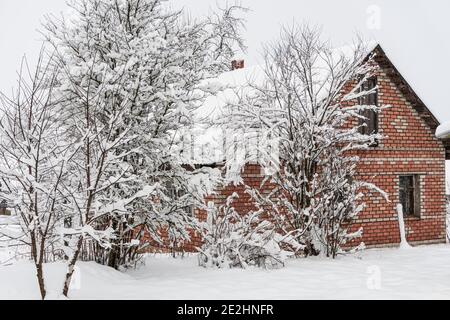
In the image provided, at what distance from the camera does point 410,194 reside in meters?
15.5

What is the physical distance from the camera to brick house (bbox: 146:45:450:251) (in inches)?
562

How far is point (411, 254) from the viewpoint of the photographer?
12078 millimetres

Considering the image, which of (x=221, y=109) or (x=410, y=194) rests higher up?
(x=221, y=109)

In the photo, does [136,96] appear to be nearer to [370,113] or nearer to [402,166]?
[370,113]

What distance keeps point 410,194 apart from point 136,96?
415 inches

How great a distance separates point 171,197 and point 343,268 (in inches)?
126

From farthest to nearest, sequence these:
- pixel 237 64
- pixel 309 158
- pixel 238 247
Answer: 1. pixel 237 64
2. pixel 309 158
3. pixel 238 247

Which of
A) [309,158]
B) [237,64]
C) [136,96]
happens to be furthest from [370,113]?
[136,96]

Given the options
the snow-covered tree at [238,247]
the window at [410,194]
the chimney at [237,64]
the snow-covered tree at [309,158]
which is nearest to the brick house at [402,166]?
the window at [410,194]

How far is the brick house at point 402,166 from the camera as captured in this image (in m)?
14.3

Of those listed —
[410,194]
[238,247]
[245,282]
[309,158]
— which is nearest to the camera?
[245,282]

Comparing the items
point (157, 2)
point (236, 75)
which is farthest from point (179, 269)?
point (236, 75)
